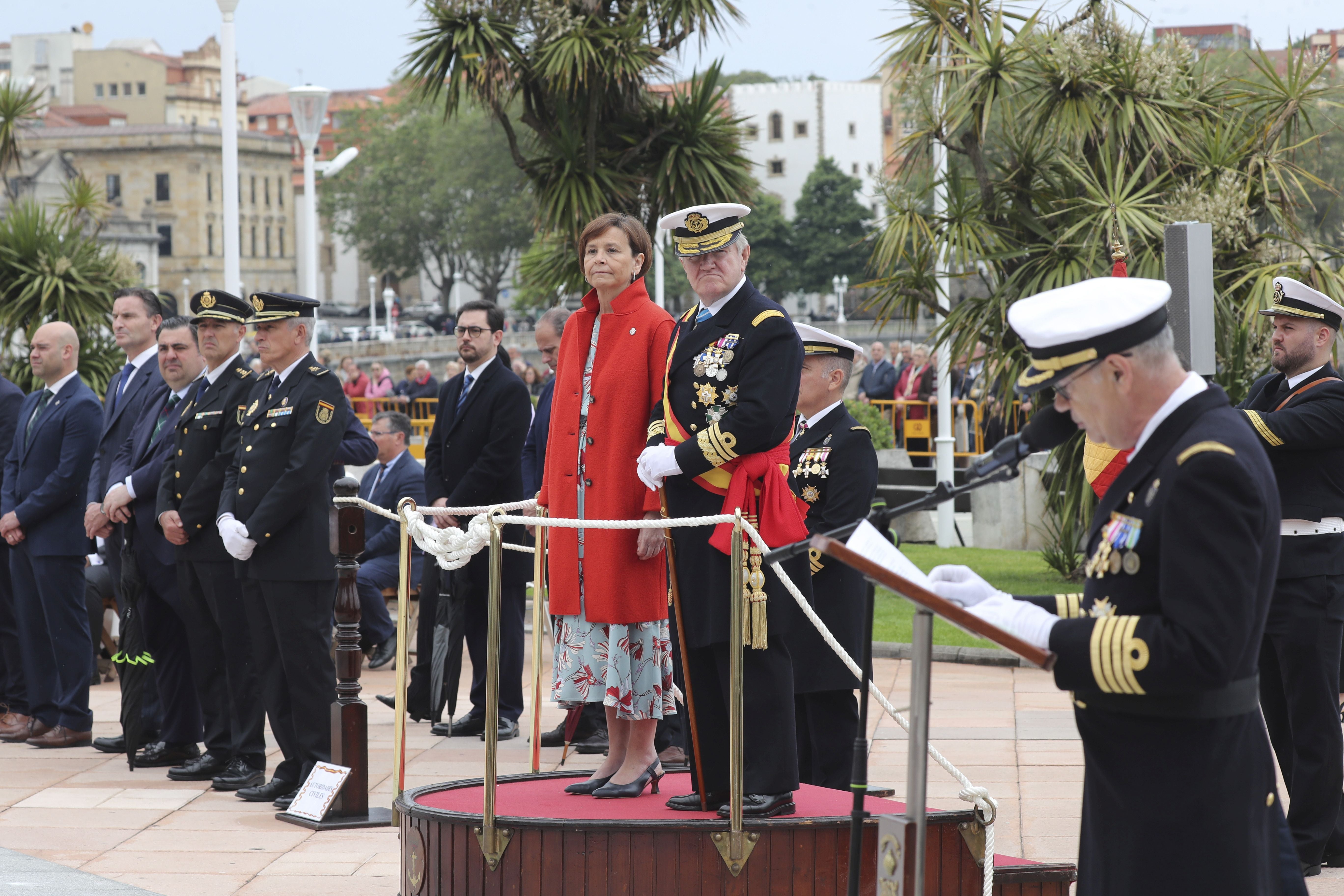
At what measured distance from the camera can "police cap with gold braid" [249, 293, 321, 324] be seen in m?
6.35

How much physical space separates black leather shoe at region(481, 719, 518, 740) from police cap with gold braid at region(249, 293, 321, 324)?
2278 mm

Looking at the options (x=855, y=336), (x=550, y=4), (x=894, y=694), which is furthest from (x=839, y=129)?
(x=894, y=694)

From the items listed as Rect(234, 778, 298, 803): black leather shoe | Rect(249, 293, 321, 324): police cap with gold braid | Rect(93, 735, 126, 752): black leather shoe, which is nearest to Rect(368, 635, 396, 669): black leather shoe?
Rect(93, 735, 126, 752): black leather shoe

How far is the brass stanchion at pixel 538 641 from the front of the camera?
5152 millimetres

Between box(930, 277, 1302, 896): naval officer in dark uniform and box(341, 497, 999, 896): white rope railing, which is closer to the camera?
box(930, 277, 1302, 896): naval officer in dark uniform

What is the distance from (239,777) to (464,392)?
2185mm

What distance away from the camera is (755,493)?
4.45 metres

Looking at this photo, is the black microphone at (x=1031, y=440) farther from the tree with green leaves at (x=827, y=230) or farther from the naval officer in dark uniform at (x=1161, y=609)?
the tree with green leaves at (x=827, y=230)

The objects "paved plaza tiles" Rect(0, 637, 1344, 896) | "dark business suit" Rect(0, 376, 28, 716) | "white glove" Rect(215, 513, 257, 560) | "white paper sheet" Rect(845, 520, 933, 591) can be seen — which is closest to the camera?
"white paper sheet" Rect(845, 520, 933, 591)

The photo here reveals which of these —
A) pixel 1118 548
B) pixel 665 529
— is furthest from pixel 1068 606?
pixel 665 529

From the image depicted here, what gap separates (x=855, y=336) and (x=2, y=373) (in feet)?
172

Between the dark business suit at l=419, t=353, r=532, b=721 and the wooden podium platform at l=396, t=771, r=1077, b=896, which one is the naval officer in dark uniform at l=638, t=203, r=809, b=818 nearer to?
the wooden podium platform at l=396, t=771, r=1077, b=896

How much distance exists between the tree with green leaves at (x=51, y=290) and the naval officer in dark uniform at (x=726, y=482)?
933 centimetres

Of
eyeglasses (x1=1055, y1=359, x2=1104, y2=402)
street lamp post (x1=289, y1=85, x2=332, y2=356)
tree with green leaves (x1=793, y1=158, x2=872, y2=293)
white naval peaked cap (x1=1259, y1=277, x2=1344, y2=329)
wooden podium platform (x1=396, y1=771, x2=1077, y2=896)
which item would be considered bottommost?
wooden podium platform (x1=396, y1=771, x2=1077, y2=896)
